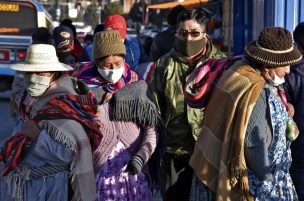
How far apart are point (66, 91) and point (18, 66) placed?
306mm

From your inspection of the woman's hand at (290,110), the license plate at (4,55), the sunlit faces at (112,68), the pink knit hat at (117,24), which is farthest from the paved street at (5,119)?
the woman's hand at (290,110)

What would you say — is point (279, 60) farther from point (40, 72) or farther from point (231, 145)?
point (40, 72)

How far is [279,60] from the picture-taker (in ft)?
11.6

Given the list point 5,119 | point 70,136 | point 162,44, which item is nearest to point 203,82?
point 70,136

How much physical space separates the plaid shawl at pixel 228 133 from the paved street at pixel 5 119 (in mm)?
6922

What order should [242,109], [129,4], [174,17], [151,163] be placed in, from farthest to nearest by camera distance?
1. [129,4]
2. [174,17]
3. [151,163]
4. [242,109]

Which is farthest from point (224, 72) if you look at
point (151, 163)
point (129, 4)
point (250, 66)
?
point (129, 4)

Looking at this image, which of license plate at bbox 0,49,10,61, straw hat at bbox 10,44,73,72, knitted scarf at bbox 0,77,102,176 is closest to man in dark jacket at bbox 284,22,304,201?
knitted scarf at bbox 0,77,102,176

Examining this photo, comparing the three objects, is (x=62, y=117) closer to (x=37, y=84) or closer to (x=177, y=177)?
(x=37, y=84)

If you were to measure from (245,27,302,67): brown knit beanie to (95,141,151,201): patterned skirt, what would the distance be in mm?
935

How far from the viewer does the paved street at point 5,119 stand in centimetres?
1128

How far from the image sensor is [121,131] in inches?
154

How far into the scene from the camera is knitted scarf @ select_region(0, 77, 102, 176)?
3568 mm

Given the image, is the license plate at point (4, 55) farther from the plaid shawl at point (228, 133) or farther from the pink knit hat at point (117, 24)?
the plaid shawl at point (228, 133)
